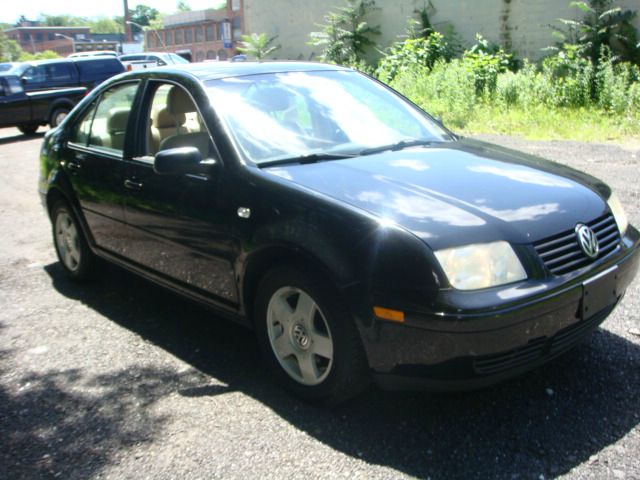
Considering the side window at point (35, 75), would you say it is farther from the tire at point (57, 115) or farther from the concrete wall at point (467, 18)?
the concrete wall at point (467, 18)

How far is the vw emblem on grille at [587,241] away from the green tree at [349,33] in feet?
72.7

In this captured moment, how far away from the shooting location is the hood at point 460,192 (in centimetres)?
289

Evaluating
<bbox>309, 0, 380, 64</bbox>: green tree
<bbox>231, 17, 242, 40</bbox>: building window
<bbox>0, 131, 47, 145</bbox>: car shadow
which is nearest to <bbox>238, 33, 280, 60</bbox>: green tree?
<bbox>309, 0, 380, 64</bbox>: green tree

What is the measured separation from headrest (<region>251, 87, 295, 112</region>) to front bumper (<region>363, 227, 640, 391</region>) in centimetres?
165

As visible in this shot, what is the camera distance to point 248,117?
12.6 feet

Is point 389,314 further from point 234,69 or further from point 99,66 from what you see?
point 99,66

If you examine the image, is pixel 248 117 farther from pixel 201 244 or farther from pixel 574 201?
pixel 574 201

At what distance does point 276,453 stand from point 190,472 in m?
0.38

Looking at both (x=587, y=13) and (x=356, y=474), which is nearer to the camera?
(x=356, y=474)

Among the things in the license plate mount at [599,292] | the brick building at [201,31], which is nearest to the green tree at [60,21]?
the brick building at [201,31]

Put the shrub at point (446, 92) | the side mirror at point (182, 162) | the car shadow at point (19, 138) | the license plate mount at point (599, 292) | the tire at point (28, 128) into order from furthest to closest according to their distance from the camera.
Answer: the tire at point (28, 128) < the car shadow at point (19, 138) < the shrub at point (446, 92) < the side mirror at point (182, 162) < the license plate mount at point (599, 292)

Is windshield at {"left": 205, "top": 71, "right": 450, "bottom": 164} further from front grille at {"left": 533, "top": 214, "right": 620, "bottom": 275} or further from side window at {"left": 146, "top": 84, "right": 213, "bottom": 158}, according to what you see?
front grille at {"left": 533, "top": 214, "right": 620, "bottom": 275}

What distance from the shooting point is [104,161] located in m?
4.69

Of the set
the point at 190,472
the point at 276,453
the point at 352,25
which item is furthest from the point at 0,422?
the point at 352,25
